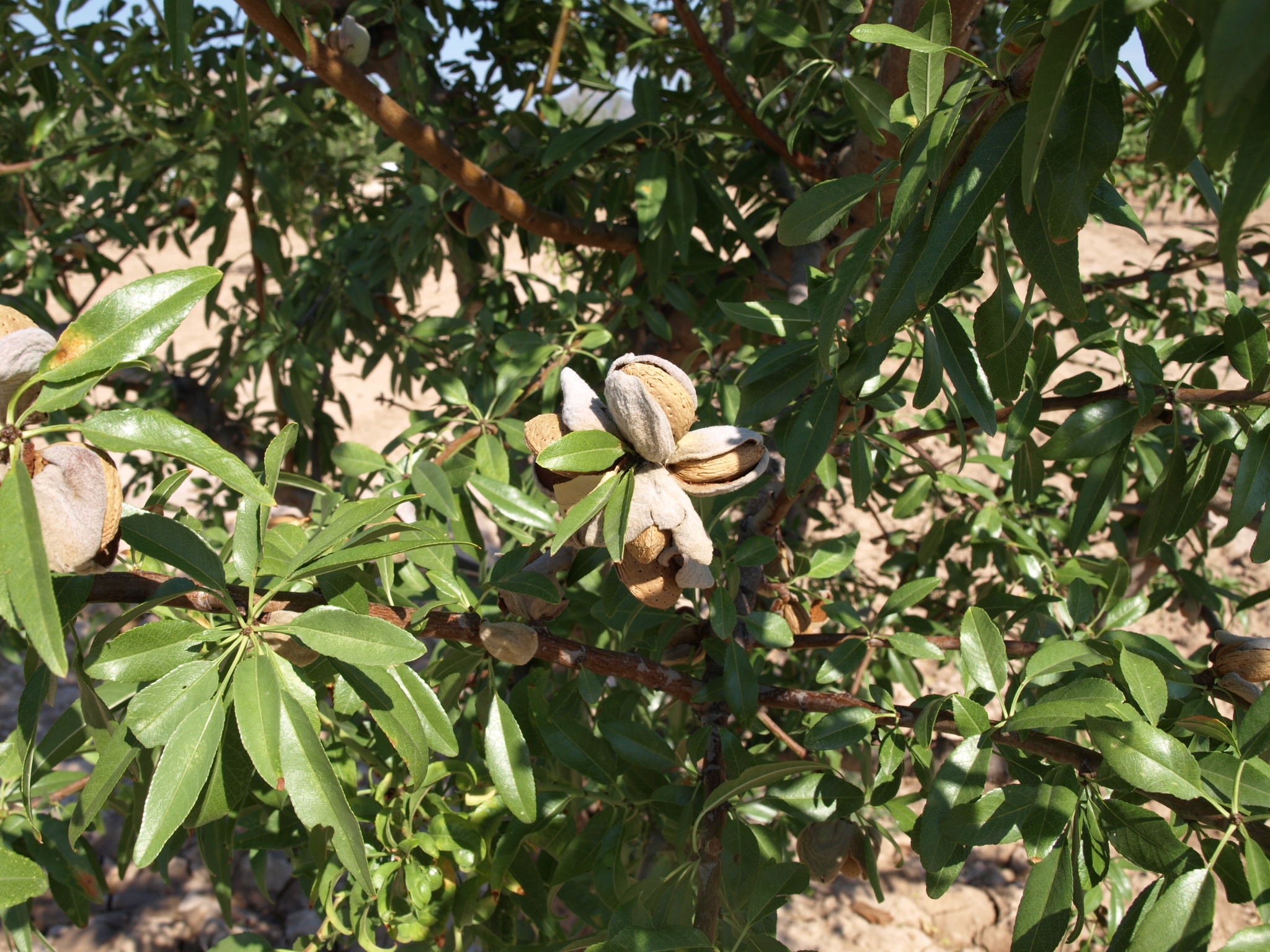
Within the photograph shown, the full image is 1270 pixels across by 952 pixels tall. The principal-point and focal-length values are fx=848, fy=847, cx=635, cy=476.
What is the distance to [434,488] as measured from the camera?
35.3 inches

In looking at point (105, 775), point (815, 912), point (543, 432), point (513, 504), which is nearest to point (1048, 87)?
point (543, 432)

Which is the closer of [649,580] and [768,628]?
[649,580]

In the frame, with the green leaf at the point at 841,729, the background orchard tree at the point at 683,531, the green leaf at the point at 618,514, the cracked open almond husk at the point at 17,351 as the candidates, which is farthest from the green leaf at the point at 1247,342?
the cracked open almond husk at the point at 17,351

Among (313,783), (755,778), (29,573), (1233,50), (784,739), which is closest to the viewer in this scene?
(1233,50)

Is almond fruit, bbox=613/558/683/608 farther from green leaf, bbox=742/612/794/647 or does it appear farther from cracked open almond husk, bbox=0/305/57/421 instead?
cracked open almond husk, bbox=0/305/57/421

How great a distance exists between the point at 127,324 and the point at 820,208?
0.53 m

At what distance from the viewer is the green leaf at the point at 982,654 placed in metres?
0.80

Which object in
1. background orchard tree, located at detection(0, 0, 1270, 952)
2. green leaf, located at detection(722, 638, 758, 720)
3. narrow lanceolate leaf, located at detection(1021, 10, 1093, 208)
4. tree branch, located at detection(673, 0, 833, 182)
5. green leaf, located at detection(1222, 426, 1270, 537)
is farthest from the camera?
tree branch, located at detection(673, 0, 833, 182)

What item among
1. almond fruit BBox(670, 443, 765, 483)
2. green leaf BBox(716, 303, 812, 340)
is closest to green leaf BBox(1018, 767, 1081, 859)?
almond fruit BBox(670, 443, 765, 483)

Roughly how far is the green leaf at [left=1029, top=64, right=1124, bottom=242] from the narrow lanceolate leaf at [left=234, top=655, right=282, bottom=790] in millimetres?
575

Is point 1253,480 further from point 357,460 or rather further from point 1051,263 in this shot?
point 357,460

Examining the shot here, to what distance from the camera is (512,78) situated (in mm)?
2049

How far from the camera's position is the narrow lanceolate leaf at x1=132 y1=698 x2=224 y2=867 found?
525 mm

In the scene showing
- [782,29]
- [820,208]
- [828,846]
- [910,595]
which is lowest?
[828,846]
